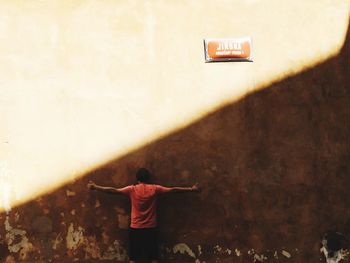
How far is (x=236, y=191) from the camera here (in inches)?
201

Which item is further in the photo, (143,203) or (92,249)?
(92,249)

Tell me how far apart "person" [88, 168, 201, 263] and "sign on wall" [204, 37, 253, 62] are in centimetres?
154

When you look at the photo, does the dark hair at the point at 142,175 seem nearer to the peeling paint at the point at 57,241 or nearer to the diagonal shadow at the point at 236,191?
the diagonal shadow at the point at 236,191

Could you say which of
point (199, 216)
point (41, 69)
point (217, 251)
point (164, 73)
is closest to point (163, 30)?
point (164, 73)

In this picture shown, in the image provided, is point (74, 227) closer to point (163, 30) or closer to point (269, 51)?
point (163, 30)

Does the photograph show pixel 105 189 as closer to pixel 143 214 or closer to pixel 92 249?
pixel 143 214

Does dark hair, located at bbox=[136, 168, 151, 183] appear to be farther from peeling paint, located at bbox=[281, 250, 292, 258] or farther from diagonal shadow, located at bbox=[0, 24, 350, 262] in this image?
peeling paint, located at bbox=[281, 250, 292, 258]

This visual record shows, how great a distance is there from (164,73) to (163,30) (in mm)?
504

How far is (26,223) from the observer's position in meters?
5.00

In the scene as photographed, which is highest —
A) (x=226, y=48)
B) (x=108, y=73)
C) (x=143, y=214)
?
(x=226, y=48)

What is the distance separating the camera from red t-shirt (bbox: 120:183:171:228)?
4727 millimetres

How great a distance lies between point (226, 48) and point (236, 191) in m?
1.67

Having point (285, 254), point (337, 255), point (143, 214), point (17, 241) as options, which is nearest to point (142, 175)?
point (143, 214)

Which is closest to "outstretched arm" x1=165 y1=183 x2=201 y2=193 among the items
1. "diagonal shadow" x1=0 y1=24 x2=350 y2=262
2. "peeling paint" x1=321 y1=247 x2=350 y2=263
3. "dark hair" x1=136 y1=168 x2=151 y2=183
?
"diagonal shadow" x1=0 y1=24 x2=350 y2=262
